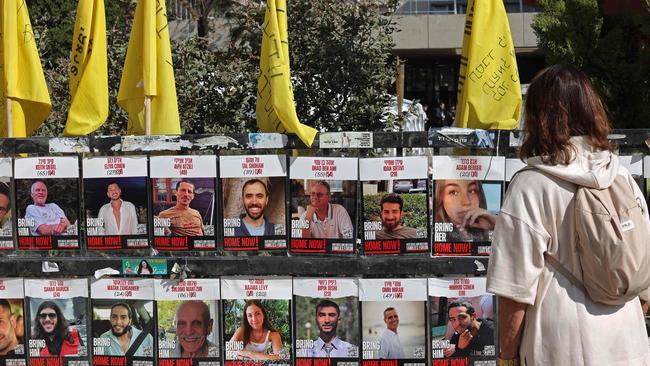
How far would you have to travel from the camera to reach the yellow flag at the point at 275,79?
4641 mm

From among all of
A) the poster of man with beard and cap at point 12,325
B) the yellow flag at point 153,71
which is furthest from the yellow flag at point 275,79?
the poster of man with beard and cap at point 12,325

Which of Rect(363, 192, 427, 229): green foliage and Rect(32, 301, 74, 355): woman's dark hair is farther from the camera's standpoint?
Rect(32, 301, 74, 355): woman's dark hair

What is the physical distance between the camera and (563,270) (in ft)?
9.07

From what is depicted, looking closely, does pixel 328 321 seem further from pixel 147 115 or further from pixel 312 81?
pixel 312 81

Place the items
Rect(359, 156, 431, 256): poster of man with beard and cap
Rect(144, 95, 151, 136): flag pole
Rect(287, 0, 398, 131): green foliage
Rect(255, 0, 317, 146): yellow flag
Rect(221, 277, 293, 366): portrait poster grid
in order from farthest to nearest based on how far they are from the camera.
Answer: Rect(287, 0, 398, 131): green foliage < Rect(144, 95, 151, 136): flag pole < Rect(255, 0, 317, 146): yellow flag < Rect(221, 277, 293, 366): portrait poster grid < Rect(359, 156, 431, 256): poster of man with beard and cap

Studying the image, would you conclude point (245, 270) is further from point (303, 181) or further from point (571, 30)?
point (571, 30)

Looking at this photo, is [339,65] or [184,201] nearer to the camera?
[184,201]

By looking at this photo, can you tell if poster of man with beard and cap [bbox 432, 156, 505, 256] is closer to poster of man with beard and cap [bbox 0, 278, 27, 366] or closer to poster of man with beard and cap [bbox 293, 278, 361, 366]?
poster of man with beard and cap [bbox 293, 278, 361, 366]

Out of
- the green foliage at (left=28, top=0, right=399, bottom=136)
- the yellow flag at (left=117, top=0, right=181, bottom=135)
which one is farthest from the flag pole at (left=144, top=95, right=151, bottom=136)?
the green foliage at (left=28, top=0, right=399, bottom=136)

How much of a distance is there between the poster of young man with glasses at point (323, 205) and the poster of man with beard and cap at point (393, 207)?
8 cm

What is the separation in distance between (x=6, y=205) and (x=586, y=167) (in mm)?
3393

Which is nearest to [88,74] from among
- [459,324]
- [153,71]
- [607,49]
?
[153,71]

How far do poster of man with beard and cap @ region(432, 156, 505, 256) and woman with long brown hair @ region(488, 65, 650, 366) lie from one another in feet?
5.29

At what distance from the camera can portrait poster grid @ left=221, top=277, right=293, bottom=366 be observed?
454cm
